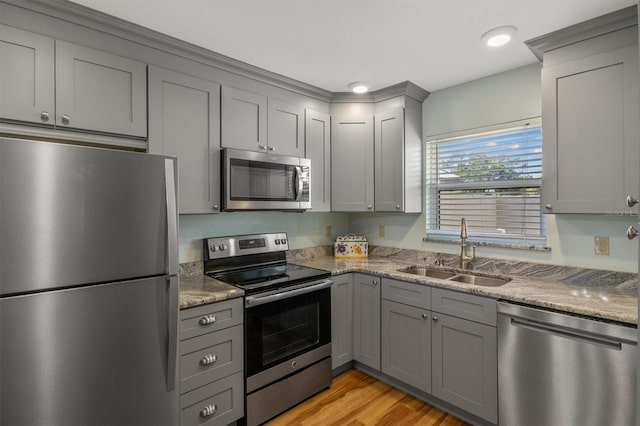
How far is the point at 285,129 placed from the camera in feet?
8.77

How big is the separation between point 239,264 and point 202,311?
81cm

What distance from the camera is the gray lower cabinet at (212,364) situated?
1.81 m

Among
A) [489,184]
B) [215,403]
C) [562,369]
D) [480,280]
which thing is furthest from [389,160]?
[215,403]

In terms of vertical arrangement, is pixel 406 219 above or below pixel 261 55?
below

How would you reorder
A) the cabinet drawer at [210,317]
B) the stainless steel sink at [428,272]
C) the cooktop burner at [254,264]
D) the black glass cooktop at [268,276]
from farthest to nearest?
the stainless steel sink at [428,272] < the cooktop burner at [254,264] < the black glass cooktop at [268,276] < the cabinet drawer at [210,317]

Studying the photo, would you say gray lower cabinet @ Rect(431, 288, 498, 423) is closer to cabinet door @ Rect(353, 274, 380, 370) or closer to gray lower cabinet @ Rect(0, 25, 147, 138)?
cabinet door @ Rect(353, 274, 380, 370)

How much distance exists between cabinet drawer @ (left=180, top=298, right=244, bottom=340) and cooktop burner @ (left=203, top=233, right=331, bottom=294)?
0.49ft

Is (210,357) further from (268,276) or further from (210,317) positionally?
(268,276)

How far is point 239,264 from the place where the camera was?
2.65 m

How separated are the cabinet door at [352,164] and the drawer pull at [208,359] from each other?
160cm

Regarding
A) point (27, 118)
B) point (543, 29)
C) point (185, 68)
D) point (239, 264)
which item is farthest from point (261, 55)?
point (543, 29)

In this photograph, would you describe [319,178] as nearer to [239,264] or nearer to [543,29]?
[239,264]

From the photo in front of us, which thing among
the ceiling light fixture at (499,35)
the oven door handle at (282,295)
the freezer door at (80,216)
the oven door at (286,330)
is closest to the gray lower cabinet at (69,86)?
the freezer door at (80,216)

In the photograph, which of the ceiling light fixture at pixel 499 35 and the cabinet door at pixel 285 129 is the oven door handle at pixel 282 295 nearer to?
the cabinet door at pixel 285 129
